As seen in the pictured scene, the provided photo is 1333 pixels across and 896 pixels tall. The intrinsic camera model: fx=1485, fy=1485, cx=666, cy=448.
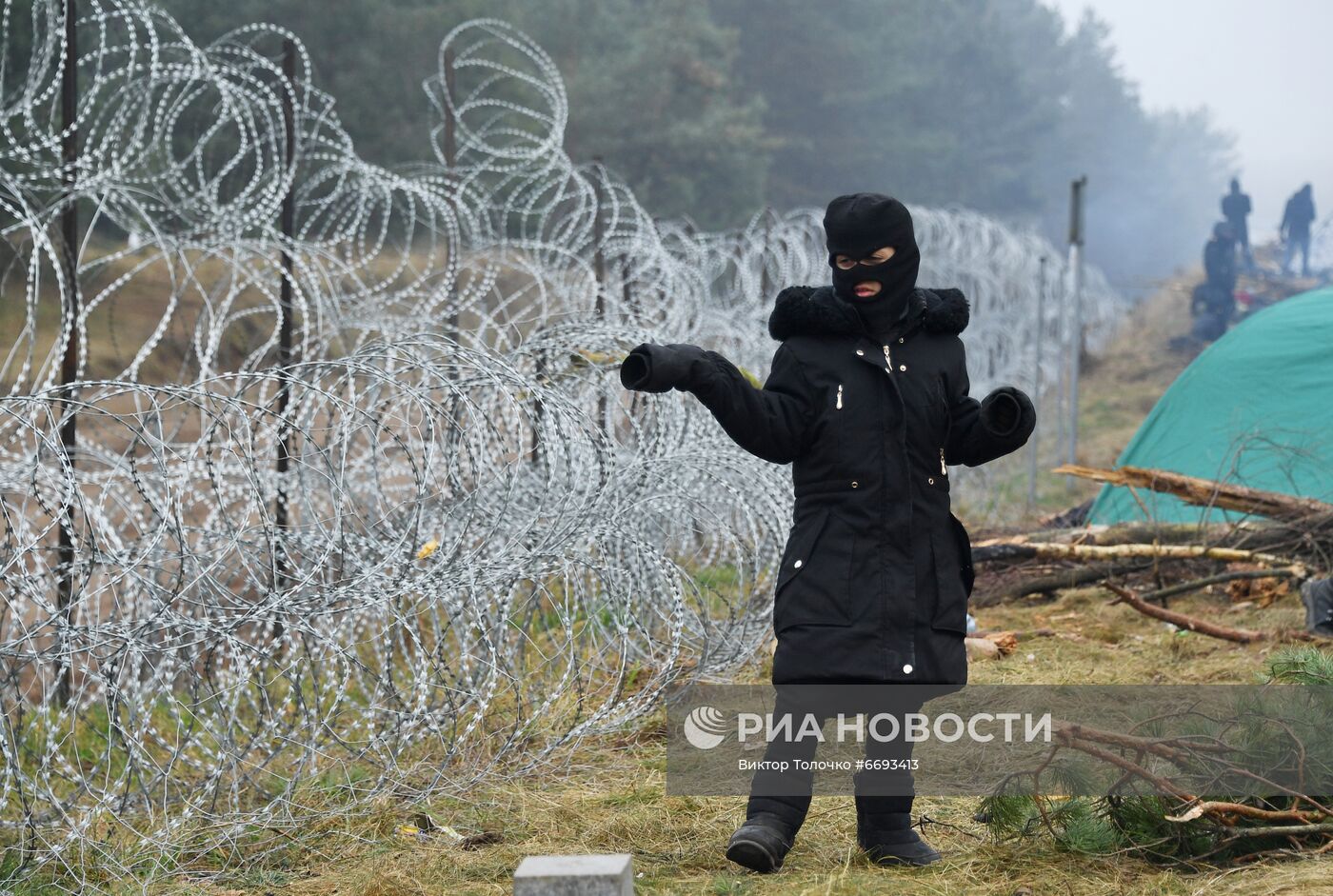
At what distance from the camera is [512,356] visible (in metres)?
4.65

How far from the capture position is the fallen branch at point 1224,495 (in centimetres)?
657

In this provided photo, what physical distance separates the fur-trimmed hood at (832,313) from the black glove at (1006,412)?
178 millimetres

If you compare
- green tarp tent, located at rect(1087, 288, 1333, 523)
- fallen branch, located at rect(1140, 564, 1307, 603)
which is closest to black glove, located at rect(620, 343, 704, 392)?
fallen branch, located at rect(1140, 564, 1307, 603)

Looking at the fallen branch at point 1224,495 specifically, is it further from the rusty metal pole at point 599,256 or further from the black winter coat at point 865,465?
the black winter coat at point 865,465

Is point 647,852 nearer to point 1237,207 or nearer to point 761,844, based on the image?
point 761,844

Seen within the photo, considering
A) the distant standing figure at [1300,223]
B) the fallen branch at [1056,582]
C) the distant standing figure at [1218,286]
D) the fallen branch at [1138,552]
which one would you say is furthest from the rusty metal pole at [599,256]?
the distant standing figure at [1300,223]

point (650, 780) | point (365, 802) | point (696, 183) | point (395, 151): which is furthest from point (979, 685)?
point (696, 183)

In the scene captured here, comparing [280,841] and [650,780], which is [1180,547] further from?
[280,841]

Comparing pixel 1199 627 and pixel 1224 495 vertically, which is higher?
pixel 1224 495

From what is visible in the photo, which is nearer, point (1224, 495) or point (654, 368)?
point (654, 368)

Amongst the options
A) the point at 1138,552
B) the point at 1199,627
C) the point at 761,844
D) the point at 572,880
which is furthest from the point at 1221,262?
the point at 572,880

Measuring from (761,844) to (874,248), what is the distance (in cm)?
127

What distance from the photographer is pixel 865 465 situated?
314cm

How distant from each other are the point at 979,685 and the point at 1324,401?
3911mm
